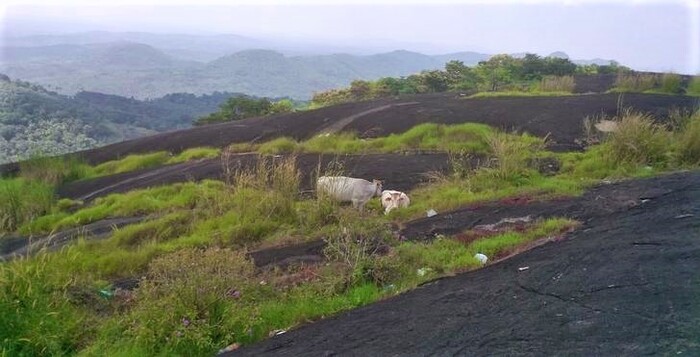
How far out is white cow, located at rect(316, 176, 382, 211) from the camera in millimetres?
9570

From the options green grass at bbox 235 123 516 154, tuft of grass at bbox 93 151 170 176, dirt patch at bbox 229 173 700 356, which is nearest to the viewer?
dirt patch at bbox 229 173 700 356

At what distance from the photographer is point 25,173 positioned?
17547 mm

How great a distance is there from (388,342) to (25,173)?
16.2 metres

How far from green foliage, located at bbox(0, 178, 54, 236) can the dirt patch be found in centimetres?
1022

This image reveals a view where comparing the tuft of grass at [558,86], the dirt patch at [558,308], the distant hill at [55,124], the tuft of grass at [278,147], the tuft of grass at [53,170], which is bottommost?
the distant hill at [55,124]

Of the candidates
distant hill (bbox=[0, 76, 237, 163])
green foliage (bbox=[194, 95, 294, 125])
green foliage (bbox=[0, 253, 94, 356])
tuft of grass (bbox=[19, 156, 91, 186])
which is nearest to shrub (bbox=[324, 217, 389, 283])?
green foliage (bbox=[0, 253, 94, 356])

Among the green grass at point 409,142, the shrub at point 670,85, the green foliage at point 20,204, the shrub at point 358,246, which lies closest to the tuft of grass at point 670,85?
the shrub at point 670,85

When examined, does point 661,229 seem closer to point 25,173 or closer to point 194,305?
point 194,305

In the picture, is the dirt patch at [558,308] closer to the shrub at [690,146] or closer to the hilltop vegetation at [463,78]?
the shrub at [690,146]

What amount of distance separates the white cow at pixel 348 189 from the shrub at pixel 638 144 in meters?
3.89

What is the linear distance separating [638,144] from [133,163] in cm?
1454

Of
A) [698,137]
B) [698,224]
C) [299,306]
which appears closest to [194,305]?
[299,306]

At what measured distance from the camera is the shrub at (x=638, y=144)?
31.7 feet

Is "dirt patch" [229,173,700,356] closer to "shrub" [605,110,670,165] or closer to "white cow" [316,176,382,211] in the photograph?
"shrub" [605,110,670,165]
